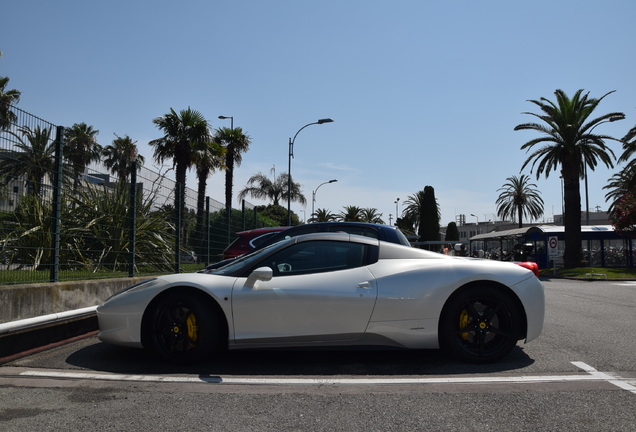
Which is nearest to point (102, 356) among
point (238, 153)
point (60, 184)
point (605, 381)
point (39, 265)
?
point (39, 265)

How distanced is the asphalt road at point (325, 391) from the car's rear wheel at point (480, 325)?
0.14 meters

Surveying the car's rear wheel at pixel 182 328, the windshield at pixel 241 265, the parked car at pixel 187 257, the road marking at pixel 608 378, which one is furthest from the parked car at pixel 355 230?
the parked car at pixel 187 257

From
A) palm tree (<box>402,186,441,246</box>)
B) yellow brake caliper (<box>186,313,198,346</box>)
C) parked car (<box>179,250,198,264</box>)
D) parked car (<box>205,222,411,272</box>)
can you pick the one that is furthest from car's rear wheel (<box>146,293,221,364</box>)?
palm tree (<box>402,186,441,246</box>)

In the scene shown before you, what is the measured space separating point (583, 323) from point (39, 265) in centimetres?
691

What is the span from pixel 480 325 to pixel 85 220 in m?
6.03

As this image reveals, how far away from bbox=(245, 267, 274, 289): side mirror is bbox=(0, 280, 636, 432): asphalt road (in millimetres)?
708

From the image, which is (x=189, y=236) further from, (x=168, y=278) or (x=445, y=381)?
(x=445, y=381)

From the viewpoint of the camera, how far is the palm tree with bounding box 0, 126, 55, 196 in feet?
19.3

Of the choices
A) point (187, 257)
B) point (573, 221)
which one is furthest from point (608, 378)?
point (573, 221)

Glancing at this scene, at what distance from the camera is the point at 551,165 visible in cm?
3256

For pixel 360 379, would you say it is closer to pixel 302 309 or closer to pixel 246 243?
pixel 302 309

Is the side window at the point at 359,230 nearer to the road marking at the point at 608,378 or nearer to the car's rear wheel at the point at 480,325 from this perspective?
the car's rear wheel at the point at 480,325

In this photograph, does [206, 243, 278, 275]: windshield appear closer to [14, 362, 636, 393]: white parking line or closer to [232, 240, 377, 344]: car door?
[232, 240, 377, 344]: car door

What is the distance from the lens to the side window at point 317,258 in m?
4.90
